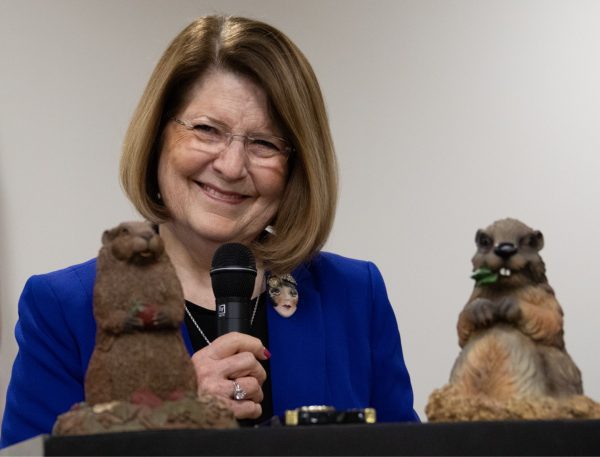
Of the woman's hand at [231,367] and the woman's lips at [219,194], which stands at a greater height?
the woman's lips at [219,194]

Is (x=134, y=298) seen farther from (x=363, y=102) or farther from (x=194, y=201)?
(x=363, y=102)

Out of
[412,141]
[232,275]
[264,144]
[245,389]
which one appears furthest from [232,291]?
[412,141]

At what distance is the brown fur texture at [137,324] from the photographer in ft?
3.77

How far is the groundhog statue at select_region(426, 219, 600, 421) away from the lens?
117 cm

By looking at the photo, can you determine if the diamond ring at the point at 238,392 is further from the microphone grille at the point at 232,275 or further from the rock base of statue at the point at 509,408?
the rock base of statue at the point at 509,408

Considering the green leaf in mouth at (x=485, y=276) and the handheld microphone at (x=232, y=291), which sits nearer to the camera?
the green leaf in mouth at (x=485, y=276)

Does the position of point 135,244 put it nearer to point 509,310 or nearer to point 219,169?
point 509,310

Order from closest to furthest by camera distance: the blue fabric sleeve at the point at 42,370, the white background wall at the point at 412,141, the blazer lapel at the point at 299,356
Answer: the blue fabric sleeve at the point at 42,370 < the blazer lapel at the point at 299,356 < the white background wall at the point at 412,141

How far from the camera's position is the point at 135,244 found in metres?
1.20

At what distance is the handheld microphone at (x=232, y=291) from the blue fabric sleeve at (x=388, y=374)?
48cm

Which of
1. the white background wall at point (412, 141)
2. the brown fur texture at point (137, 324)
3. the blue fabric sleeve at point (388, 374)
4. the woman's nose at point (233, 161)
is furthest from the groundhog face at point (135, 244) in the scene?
the white background wall at point (412, 141)

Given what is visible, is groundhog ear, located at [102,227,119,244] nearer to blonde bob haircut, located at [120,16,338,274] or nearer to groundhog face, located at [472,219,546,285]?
groundhog face, located at [472,219,546,285]

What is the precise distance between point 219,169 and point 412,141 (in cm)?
144

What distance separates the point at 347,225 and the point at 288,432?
2.25 m
